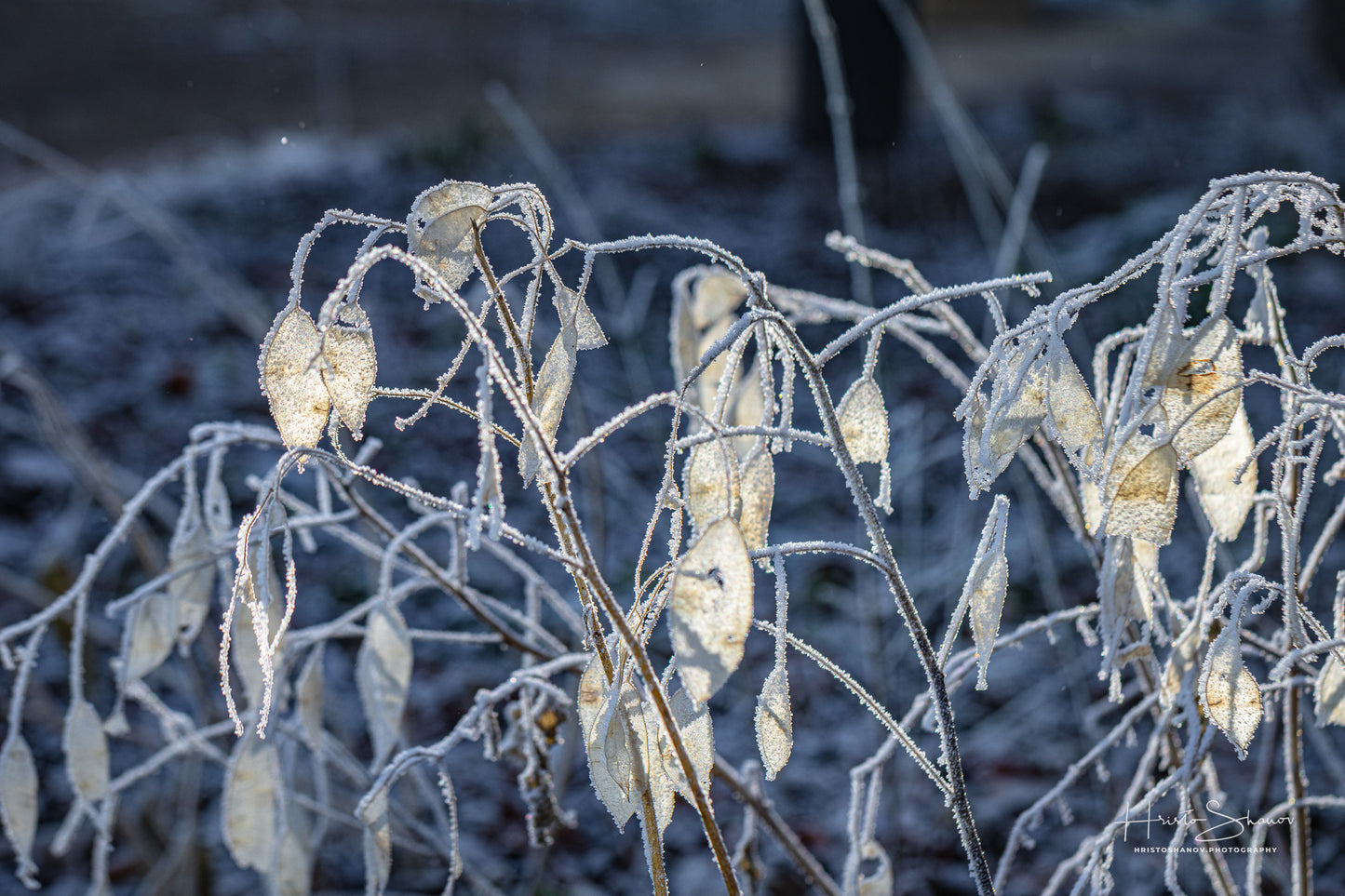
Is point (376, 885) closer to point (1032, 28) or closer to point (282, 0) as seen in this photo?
point (1032, 28)

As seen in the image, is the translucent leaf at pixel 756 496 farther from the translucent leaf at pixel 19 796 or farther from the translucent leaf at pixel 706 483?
the translucent leaf at pixel 19 796

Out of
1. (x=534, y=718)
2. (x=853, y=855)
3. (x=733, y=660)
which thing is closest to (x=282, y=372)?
(x=733, y=660)

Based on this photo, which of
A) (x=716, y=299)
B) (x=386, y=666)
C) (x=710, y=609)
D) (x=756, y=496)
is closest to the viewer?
(x=710, y=609)

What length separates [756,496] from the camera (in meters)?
0.59

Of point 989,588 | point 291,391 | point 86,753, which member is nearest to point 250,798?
point 86,753

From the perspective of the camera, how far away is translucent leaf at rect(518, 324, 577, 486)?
0.55 m

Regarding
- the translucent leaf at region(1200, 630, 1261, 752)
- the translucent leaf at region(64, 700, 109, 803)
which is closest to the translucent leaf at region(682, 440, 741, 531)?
the translucent leaf at region(1200, 630, 1261, 752)

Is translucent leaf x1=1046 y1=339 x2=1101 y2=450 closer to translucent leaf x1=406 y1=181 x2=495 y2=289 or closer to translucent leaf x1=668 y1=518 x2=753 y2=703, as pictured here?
translucent leaf x1=668 y1=518 x2=753 y2=703

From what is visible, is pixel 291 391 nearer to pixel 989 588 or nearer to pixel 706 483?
pixel 706 483

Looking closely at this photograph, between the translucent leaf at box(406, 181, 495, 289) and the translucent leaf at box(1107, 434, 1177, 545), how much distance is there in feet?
0.97

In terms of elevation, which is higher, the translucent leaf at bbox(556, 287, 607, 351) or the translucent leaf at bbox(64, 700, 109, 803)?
the translucent leaf at bbox(556, 287, 607, 351)

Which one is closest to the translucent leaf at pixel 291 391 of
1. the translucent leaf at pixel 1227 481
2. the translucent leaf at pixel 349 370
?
the translucent leaf at pixel 349 370

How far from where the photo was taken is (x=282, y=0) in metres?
9.88

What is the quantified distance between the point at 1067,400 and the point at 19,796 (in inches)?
28.2
